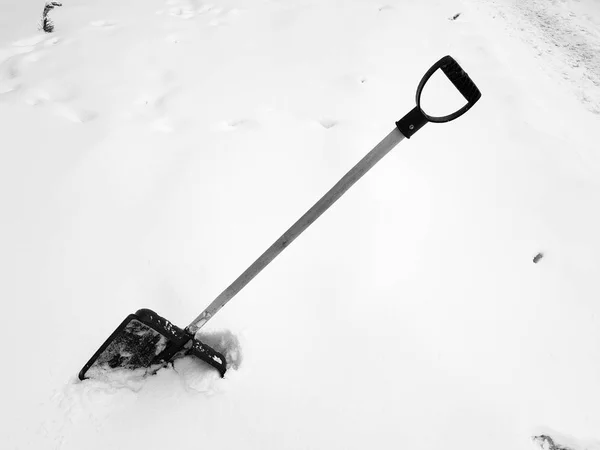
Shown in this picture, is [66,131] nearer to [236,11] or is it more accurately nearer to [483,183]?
[236,11]

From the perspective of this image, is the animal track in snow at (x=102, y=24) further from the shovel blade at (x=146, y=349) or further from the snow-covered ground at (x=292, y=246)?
the shovel blade at (x=146, y=349)

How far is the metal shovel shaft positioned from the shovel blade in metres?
0.11

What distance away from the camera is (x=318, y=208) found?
1.33 m

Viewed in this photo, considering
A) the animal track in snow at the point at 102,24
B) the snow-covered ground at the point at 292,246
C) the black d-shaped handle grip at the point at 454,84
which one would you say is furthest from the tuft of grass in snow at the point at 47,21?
the black d-shaped handle grip at the point at 454,84

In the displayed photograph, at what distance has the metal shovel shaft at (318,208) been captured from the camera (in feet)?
3.91

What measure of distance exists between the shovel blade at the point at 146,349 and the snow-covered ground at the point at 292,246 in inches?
3.8

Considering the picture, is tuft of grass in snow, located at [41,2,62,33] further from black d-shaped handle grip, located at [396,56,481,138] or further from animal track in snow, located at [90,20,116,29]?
black d-shaped handle grip, located at [396,56,481,138]

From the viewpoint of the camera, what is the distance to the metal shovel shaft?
1.19m

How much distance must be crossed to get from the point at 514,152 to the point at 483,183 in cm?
70

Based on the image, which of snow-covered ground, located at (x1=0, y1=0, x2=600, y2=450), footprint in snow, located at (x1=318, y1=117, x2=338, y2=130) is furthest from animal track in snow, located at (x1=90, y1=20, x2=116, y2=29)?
footprint in snow, located at (x1=318, y1=117, x2=338, y2=130)

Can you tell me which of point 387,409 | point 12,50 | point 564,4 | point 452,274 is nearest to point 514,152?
point 452,274

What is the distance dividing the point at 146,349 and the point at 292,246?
1.17m

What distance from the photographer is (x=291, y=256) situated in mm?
2508

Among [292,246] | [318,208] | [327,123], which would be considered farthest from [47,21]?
[318,208]
